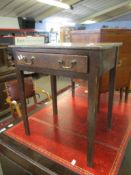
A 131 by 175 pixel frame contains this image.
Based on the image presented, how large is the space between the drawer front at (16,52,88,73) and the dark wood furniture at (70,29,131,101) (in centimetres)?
74

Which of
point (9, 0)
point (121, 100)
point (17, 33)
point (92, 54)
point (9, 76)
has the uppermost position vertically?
point (9, 0)

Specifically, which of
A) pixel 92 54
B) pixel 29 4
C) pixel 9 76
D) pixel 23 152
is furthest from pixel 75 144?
pixel 29 4

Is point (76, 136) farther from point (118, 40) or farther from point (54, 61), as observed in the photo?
point (118, 40)

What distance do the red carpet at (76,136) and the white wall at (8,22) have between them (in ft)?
18.7

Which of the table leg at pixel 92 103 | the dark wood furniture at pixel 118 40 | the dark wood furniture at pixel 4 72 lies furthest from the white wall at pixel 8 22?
the table leg at pixel 92 103

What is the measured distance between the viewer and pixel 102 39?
150 cm

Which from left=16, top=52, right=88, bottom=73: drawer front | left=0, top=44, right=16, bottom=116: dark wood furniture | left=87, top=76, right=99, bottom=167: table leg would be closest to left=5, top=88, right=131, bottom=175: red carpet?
left=87, top=76, right=99, bottom=167: table leg

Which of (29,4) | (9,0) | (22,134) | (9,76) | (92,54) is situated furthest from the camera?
(29,4)

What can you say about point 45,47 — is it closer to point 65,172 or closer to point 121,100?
point 65,172

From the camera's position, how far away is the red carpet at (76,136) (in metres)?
1.03

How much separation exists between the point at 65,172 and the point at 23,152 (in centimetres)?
36

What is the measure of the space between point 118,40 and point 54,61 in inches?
36.0

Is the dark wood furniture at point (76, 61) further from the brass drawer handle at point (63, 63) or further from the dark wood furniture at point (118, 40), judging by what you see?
the dark wood furniture at point (118, 40)

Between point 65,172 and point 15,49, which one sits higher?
point 15,49
